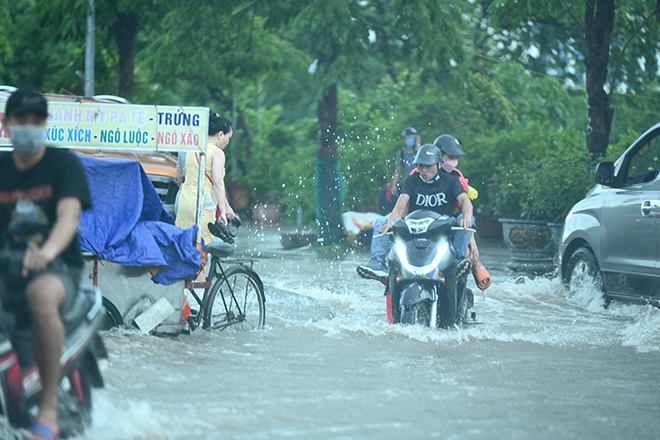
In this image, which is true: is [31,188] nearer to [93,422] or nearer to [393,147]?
[93,422]

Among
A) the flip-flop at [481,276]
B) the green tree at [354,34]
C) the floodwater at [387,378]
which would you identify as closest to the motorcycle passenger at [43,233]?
the floodwater at [387,378]

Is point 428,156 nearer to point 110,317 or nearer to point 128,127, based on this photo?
point 128,127

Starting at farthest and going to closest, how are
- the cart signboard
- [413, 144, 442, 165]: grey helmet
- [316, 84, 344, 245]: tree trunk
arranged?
[316, 84, 344, 245]: tree trunk, [413, 144, 442, 165]: grey helmet, the cart signboard

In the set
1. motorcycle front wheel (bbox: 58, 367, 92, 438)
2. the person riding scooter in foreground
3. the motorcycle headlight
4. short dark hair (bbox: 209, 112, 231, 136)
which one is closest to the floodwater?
motorcycle front wheel (bbox: 58, 367, 92, 438)

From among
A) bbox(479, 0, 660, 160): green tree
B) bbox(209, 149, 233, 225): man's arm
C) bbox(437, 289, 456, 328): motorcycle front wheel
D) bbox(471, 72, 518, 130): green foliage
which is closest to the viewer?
bbox(437, 289, 456, 328): motorcycle front wheel

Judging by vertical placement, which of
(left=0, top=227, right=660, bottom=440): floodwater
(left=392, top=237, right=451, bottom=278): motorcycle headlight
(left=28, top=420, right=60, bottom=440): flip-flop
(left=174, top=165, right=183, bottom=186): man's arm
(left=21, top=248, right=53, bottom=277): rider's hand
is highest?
(left=174, top=165, right=183, bottom=186): man's arm

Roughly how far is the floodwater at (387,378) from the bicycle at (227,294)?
13cm

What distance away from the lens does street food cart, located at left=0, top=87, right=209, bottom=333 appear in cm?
743

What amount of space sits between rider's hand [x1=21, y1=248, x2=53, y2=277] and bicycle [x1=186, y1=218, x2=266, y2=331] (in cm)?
367

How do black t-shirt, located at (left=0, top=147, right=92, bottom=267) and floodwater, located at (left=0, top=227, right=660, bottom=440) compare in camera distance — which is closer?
black t-shirt, located at (left=0, top=147, right=92, bottom=267)

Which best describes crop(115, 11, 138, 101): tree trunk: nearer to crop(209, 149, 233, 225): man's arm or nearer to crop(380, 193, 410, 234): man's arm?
crop(209, 149, 233, 225): man's arm

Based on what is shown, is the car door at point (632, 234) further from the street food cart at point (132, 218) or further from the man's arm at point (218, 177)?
the street food cart at point (132, 218)

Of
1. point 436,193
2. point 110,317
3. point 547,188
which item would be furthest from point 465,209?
point 547,188

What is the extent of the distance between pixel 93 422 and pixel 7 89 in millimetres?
9737
